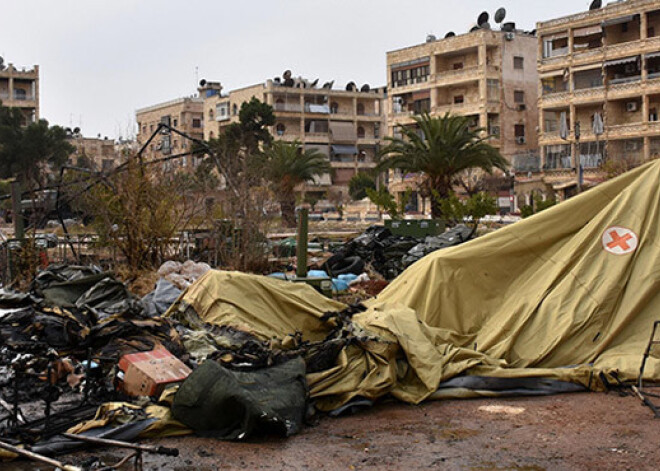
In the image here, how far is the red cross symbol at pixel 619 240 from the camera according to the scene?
770cm

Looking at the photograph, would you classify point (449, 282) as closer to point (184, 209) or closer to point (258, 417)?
point (258, 417)

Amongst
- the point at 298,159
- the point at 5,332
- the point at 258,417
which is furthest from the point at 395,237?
the point at 298,159

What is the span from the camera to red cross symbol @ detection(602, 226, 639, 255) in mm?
7699

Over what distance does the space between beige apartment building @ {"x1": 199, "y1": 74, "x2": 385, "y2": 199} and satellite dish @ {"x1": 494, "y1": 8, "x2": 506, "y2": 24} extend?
1567 centimetres

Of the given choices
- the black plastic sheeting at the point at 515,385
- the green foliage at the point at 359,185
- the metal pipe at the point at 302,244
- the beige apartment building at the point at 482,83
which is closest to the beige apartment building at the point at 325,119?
the green foliage at the point at 359,185

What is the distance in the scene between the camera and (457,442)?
17.7 feet

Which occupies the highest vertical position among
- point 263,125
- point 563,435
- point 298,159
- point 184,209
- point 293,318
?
point 263,125

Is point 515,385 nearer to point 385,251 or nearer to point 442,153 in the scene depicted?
point 385,251

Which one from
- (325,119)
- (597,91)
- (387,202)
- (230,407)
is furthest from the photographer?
(325,119)

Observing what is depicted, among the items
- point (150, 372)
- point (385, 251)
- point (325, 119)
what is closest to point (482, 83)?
point (325, 119)

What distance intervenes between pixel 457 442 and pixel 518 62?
171ft

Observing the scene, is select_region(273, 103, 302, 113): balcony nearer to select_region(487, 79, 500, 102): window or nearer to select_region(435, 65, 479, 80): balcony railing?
select_region(435, 65, 479, 80): balcony railing

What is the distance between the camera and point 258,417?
5.29 metres

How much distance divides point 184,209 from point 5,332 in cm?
747
